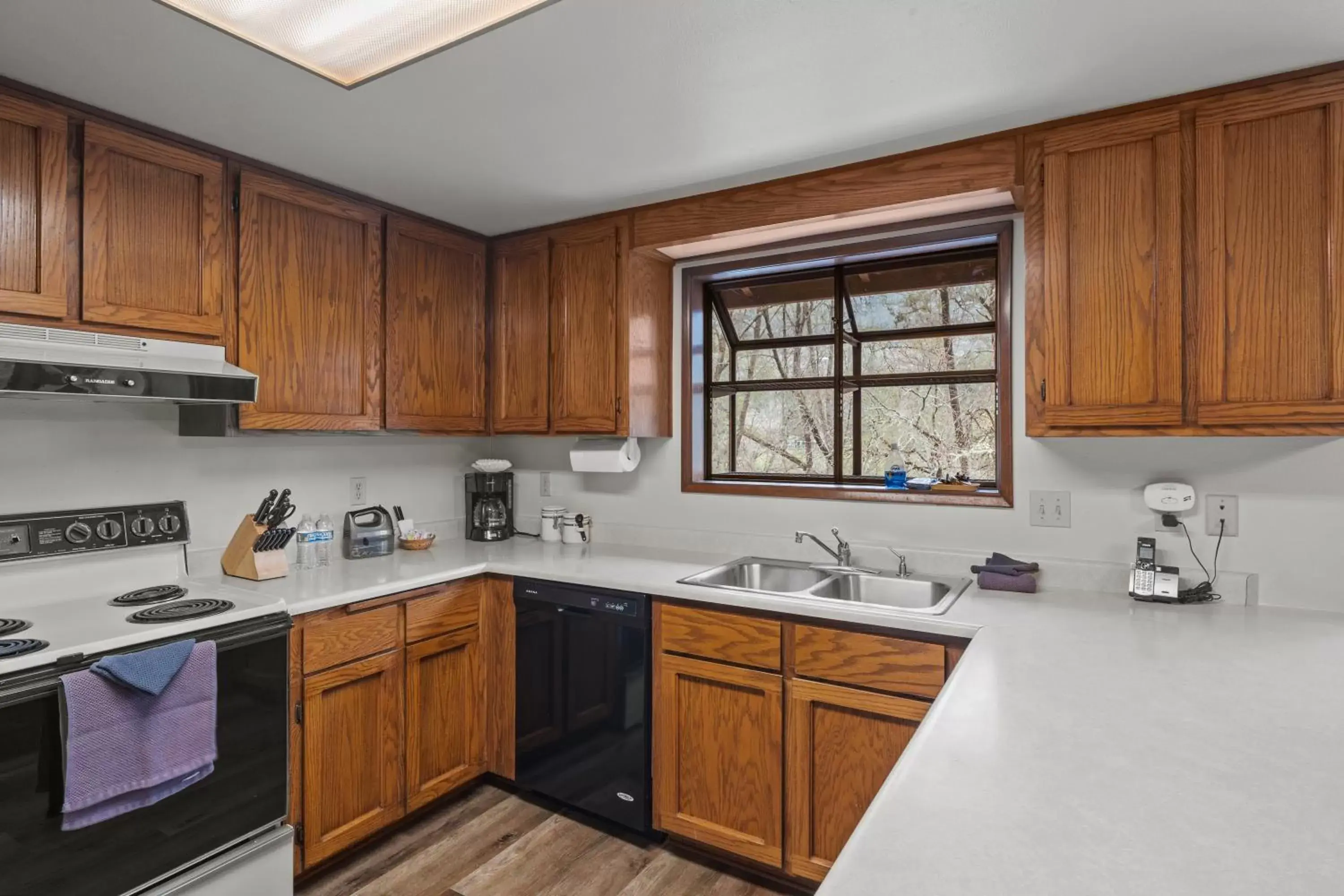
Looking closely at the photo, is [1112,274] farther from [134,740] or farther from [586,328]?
[134,740]

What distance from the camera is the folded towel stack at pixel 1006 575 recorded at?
2191 millimetres

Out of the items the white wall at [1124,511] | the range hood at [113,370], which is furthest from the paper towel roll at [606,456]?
the range hood at [113,370]

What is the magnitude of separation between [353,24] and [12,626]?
5.42 feet

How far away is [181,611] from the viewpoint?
75.8 inches

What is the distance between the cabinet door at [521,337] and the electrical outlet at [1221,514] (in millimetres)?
2340

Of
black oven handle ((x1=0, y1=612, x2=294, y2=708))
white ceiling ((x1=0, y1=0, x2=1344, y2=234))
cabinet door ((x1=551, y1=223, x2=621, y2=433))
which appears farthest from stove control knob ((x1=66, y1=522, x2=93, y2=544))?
cabinet door ((x1=551, y1=223, x2=621, y2=433))

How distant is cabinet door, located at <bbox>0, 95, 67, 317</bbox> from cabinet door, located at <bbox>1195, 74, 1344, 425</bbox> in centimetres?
299

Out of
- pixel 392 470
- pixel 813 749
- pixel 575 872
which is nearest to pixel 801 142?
pixel 813 749

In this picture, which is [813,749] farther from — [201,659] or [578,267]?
[578,267]

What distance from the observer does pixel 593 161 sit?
2.36 metres

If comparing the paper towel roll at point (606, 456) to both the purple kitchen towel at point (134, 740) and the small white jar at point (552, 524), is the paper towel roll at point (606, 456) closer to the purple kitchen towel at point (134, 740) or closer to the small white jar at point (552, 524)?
the small white jar at point (552, 524)

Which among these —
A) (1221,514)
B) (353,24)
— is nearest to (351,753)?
(353,24)

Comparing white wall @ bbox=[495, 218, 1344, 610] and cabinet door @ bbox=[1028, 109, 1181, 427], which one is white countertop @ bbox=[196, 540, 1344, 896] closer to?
white wall @ bbox=[495, 218, 1344, 610]

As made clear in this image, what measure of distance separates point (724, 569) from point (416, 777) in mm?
1297
